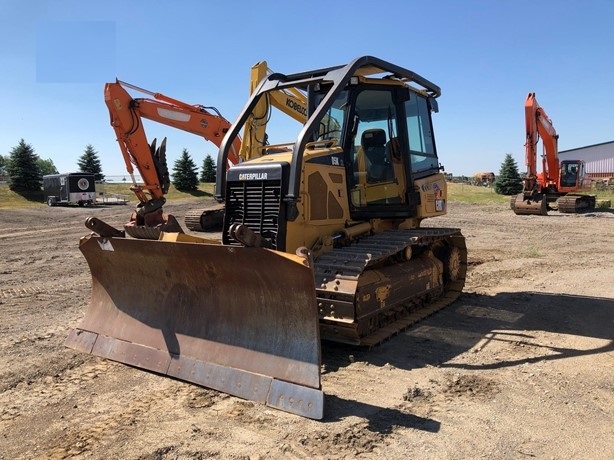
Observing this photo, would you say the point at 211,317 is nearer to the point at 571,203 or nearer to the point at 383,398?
the point at 383,398

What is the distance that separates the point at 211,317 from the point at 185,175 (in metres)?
41.0

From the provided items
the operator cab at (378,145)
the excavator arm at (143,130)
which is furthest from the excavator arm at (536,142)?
the operator cab at (378,145)

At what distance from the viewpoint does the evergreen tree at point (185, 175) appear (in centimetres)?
4403

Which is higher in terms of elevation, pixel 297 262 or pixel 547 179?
pixel 547 179

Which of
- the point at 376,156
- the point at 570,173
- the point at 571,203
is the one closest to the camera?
the point at 376,156

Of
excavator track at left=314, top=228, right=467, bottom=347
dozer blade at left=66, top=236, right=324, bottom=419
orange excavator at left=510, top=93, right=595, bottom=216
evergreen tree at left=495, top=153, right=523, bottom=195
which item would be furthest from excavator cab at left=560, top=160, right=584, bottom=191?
dozer blade at left=66, top=236, right=324, bottom=419

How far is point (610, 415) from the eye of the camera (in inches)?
149

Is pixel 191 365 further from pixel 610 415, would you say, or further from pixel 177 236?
pixel 610 415

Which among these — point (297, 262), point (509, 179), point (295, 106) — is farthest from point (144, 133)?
point (509, 179)

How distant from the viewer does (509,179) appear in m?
40.9

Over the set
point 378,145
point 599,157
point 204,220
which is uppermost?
point 599,157

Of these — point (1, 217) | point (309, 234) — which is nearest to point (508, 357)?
point (309, 234)

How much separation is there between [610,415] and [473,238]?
11320 mm

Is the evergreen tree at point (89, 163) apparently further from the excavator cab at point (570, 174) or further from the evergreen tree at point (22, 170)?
the excavator cab at point (570, 174)
